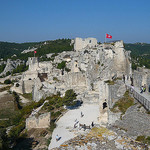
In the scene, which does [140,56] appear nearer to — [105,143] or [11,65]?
[11,65]

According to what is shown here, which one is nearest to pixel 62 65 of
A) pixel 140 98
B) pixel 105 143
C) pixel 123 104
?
pixel 123 104

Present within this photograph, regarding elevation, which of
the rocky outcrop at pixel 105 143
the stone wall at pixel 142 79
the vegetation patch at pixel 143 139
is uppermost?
the stone wall at pixel 142 79

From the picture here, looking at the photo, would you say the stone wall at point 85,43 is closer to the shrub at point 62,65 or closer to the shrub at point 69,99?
the shrub at point 62,65

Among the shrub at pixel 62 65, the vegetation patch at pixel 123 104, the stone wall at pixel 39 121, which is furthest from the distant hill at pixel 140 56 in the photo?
the stone wall at pixel 39 121

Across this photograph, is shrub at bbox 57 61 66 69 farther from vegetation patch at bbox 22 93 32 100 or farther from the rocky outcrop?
the rocky outcrop

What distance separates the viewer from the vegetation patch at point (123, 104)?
11.5m

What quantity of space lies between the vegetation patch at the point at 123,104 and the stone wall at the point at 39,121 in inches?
186

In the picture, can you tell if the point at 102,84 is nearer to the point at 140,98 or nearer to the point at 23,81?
the point at 140,98

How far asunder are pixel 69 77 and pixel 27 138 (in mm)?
13734

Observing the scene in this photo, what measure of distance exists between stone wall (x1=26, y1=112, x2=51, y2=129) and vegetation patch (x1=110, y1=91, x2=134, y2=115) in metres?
4.71

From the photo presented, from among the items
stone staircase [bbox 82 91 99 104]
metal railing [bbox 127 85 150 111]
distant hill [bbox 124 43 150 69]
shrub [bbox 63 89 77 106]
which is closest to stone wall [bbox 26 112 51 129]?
shrub [bbox 63 89 77 106]

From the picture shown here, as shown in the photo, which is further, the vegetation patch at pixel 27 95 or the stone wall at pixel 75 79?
the vegetation patch at pixel 27 95

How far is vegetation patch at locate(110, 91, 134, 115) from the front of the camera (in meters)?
11.5

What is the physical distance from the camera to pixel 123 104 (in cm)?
1192
